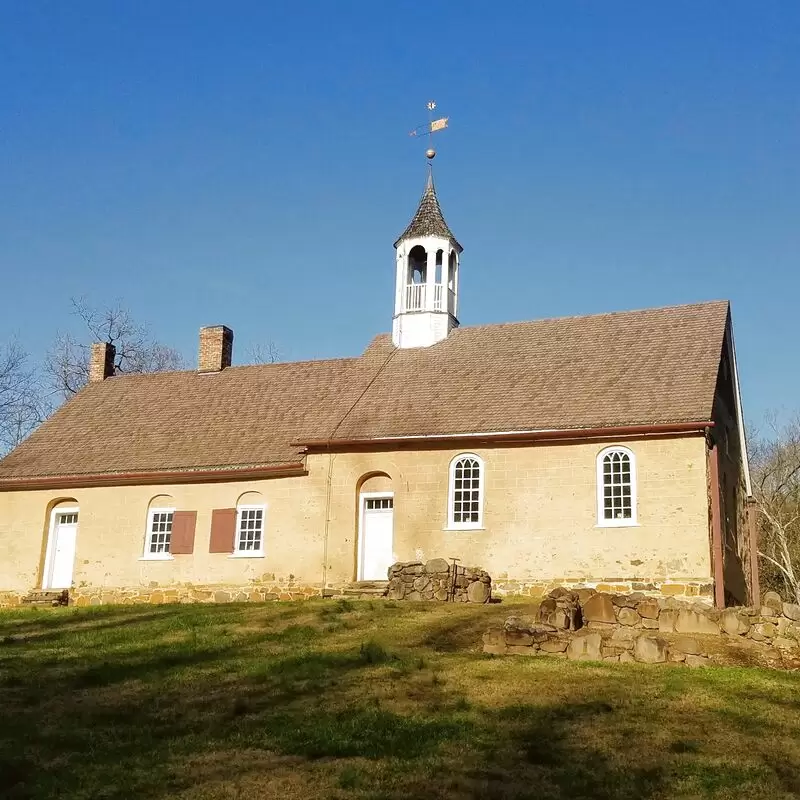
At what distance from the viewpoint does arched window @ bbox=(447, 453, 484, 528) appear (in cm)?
2288

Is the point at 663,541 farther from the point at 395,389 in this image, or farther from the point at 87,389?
the point at 87,389

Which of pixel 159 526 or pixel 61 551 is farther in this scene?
pixel 61 551

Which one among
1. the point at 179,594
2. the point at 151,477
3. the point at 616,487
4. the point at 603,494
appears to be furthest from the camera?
the point at 151,477

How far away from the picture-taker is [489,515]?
2259 cm

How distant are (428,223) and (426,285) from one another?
1.80 meters

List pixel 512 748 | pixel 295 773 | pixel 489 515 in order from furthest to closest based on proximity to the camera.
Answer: pixel 489 515, pixel 512 748, pixel 295 773

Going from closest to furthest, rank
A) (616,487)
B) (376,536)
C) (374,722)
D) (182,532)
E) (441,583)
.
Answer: (374,722) < (441,583) < (616,487) < (376,536) < (182,532)

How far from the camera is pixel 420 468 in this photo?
77.4 ft

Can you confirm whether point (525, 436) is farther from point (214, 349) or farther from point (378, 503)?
point (214, 349)

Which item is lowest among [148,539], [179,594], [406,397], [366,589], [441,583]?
[179,594]

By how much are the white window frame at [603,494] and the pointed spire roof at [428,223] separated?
358 inches

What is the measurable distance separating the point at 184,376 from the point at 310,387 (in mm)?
4841

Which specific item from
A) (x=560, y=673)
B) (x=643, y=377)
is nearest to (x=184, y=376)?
(x=643, y=377)

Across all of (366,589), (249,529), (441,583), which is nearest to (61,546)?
(249,529)
